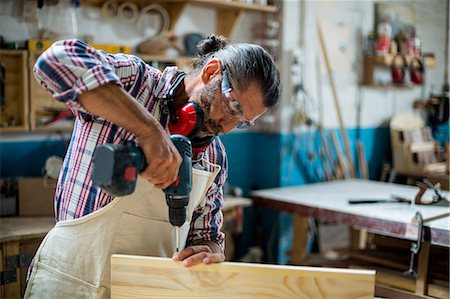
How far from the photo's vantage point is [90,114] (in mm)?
1470

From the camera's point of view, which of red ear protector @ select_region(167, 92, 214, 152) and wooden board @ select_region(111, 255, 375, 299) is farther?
red ear protector @ select_region(167, 92, 214, 152)

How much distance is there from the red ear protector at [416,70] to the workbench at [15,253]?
3.81 meters

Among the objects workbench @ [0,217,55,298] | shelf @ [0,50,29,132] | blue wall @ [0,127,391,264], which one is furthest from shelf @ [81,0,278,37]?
workbench @ [0,217,55,298]

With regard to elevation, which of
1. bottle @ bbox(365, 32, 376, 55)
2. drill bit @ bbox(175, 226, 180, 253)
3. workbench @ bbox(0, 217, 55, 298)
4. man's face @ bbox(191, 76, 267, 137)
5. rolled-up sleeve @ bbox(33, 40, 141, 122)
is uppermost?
bottle @ bbox(365, 32, 376, 55)

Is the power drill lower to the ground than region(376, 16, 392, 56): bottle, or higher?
lower

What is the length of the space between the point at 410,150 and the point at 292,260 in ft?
6.09

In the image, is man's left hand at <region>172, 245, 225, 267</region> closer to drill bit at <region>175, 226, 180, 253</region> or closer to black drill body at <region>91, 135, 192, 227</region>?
drill bit at <region>175, 226, 180, 253</region>

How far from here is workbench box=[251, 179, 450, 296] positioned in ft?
8.74

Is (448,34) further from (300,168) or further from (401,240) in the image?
(401,240)

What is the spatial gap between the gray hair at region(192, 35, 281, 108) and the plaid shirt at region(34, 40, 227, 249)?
0.52 ft

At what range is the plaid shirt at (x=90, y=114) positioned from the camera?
50.7 inches

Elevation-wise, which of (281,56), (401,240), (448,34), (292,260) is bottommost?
(292,260)

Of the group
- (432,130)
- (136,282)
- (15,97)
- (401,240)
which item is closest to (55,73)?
(136,282)

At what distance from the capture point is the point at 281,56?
413 cm
